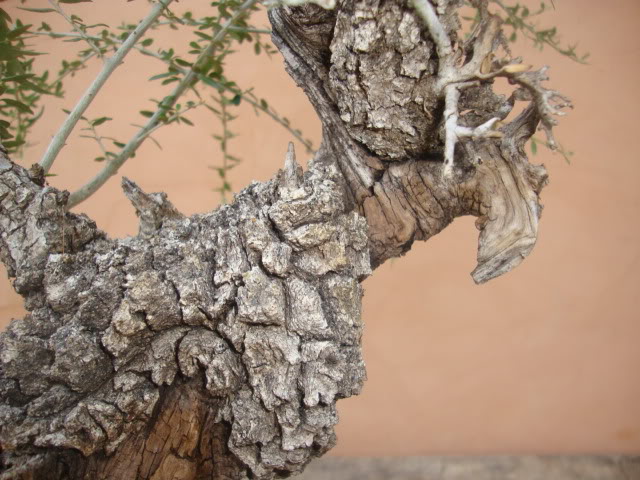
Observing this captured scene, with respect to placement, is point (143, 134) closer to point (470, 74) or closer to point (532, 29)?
point (470, 74)

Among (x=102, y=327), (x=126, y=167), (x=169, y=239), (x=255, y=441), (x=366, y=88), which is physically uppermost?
(x=126, y=167)

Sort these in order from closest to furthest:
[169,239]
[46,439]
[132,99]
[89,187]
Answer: [46,439] → [169,239] → [89,187] → [132,99]

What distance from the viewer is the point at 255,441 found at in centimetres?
Result: 65

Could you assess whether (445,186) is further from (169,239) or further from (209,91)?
(209,91)

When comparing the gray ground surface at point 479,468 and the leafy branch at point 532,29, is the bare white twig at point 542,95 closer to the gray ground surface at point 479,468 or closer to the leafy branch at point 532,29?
the leafy branch at point 532,29

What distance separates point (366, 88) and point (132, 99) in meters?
1.10

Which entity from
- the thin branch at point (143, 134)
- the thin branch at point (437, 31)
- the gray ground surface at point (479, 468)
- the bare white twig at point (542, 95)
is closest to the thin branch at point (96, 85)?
the thin branch at point (143, 134)

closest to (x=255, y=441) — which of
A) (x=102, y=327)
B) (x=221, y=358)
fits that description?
(x=221, y=358)

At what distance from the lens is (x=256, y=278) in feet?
2.20

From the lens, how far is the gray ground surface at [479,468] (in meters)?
1.64

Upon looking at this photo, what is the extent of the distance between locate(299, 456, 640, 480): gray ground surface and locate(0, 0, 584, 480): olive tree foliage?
1.13 metres

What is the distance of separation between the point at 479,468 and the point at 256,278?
1.29 metres

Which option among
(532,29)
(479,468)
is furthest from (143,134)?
(479,468)

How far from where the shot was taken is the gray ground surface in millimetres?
1638
